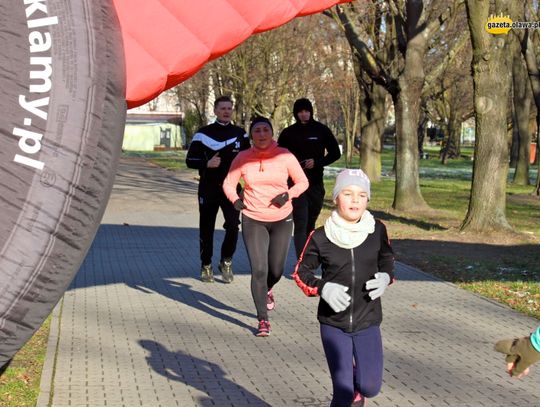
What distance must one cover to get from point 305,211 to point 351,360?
5.78 metres

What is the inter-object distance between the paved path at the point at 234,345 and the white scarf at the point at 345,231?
154 centimetres

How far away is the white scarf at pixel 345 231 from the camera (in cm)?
531

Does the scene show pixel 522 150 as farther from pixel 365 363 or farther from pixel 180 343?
pixel 365 363

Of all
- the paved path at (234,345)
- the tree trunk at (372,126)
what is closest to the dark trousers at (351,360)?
the paved path at (234,345)

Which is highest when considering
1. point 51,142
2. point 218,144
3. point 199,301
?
point 51,142

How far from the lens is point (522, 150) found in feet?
120

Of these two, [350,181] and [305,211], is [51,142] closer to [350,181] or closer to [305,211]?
[350,181]

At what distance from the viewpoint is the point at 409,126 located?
2192 cm

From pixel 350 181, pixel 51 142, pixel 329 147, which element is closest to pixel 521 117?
pixel 329 147

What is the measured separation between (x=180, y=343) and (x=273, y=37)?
33.9 meters

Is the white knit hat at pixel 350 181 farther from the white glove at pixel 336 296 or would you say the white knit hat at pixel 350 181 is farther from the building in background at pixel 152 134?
the building in background at pixel 152 134

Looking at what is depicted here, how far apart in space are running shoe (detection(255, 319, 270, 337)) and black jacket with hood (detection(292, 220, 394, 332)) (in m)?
3.21

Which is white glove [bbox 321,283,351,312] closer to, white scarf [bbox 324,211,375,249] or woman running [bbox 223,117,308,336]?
white scarf [bbox 324,211,375,249]

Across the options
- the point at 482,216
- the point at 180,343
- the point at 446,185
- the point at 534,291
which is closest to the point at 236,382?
the point at 180,343
